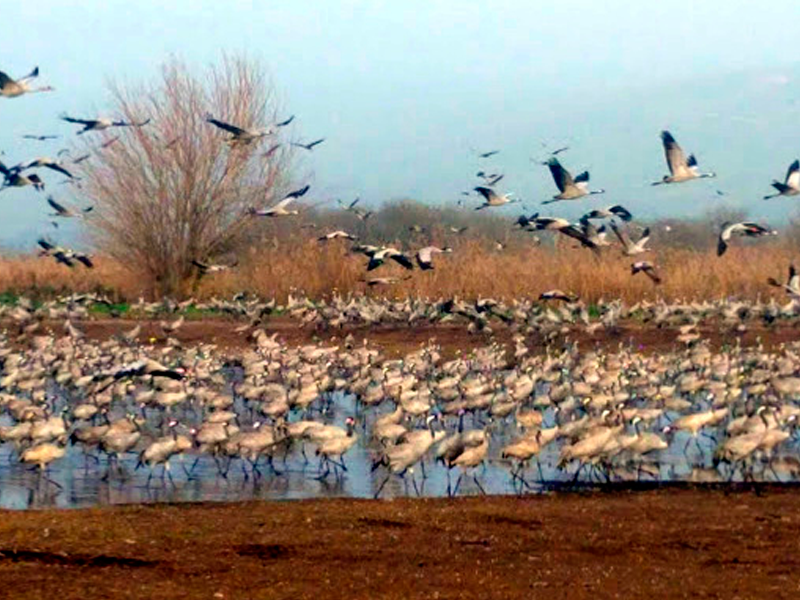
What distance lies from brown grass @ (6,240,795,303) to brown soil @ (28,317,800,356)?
4740 mm

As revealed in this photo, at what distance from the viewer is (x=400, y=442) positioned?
15539 millimetres

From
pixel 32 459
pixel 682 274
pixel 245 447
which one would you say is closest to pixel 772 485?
pixel 245 447

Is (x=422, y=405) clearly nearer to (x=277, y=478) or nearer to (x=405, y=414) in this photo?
(x=405, y=414)

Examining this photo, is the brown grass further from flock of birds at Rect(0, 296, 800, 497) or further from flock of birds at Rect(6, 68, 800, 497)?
flock of birds at Rect(0, 296, 800, 497)

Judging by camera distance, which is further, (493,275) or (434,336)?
(493,275)

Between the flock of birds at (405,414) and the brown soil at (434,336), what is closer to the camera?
the flock of birds at (405,414)

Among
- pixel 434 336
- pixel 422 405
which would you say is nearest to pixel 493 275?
pixel 434 336

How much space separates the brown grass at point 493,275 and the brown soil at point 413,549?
2425 cm

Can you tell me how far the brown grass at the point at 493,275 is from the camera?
1479 inches

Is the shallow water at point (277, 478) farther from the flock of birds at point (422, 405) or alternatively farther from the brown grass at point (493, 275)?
the brown grass at point (493, 275)

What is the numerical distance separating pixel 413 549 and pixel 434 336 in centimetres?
2120

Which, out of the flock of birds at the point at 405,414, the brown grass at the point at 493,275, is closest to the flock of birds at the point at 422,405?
the flock of birds at the point at 405,414

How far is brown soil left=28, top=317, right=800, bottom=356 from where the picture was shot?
30797mm

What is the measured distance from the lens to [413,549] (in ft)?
35.2
